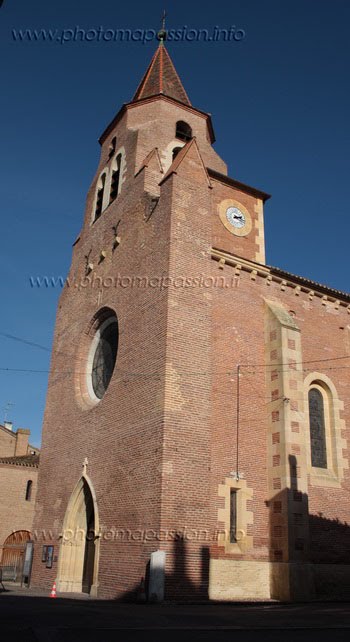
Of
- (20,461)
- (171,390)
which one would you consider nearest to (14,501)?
(20,461)

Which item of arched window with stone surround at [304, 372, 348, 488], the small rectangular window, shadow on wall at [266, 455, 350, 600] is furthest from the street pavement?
arched window with stone surround at [304, 372, 348, 488]

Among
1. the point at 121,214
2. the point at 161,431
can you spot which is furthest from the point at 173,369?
the point at 121,214

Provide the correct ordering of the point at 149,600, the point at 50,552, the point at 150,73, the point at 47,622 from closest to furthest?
the point at 47,622 < the point at 149,600 < the point at 50,552 < the point at 150,73

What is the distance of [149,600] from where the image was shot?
38.8 feet

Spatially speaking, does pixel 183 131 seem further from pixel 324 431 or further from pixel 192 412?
pixel 192 412

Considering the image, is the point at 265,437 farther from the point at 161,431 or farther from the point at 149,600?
the point at 149,600

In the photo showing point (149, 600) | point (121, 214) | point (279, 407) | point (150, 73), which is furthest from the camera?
point (150, 73)

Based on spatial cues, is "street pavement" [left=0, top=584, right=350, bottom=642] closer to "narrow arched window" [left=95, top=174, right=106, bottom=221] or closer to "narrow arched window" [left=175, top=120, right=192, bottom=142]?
"narrow arched window" [left=95, top=174, right=106, bottom=221]

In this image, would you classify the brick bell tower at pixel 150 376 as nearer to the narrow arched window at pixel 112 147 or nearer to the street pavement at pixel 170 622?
Result: the narrow arched window at pixel 112 147

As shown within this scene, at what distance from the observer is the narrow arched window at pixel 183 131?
22.1 metres

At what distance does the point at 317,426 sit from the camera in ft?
55.6

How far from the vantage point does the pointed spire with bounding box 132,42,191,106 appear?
23.1 m

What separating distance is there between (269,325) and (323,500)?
518 cm

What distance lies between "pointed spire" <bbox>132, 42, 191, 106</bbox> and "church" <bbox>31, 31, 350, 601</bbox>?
2.88m
